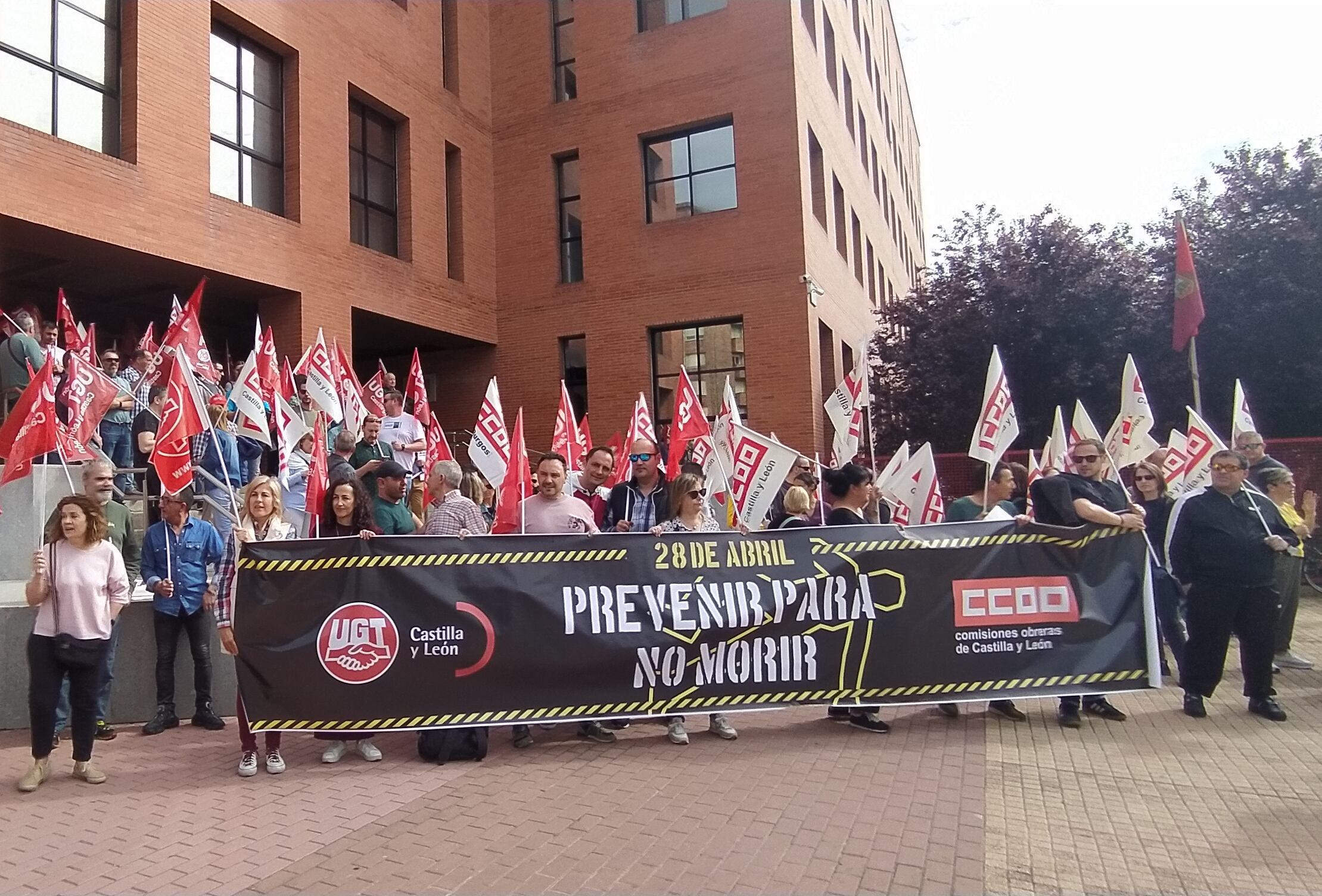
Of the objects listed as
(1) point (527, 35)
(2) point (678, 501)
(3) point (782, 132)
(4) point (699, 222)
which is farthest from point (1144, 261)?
(2) point (678, 501)

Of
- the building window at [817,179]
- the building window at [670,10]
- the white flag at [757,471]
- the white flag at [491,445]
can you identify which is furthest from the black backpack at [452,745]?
the building window at [670,10]

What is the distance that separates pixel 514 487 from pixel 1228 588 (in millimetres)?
5672

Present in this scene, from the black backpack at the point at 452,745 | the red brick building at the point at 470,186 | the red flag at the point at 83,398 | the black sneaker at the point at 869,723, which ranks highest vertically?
the red brick building at the point at 470,186

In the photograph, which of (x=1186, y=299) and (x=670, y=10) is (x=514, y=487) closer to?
(x=1186, y=299)

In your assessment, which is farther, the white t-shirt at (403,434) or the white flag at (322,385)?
the white t-shirt at (403,434)

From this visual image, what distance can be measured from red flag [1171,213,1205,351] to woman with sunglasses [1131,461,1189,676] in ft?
13.2

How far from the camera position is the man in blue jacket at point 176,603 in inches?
249

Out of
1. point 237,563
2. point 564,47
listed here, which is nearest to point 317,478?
point 237,563

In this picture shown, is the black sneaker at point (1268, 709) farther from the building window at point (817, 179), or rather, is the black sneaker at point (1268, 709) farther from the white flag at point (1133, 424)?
the building window at point (817, 179)

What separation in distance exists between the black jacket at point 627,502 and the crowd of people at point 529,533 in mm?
13

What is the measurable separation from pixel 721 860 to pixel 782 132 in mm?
15604

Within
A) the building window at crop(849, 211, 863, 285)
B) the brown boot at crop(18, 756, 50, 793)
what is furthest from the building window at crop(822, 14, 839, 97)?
the brown boot at crop(18, 756, 50, 793)

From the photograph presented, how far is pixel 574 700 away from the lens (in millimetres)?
5492

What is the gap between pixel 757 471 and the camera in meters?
7.43
